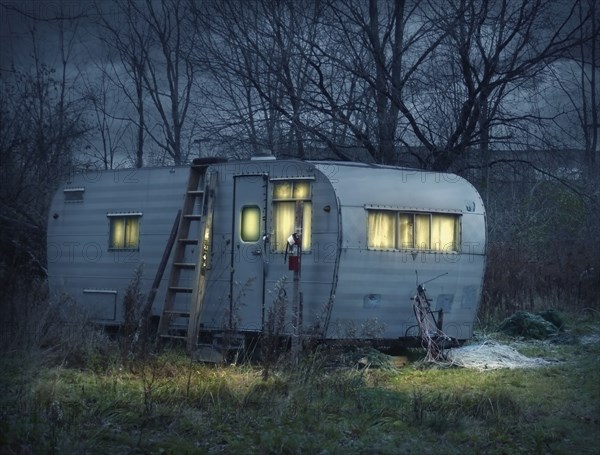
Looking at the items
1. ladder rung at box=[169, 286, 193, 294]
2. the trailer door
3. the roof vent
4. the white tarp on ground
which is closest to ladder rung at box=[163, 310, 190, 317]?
ladder rung at box=[169, 286, 193, 294]

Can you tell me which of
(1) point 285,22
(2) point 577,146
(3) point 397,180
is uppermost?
(1) point 285,22

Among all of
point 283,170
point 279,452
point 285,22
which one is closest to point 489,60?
point 285,22

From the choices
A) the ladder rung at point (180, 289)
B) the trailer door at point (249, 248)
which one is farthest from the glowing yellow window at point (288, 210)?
the ladder rung at point (180, 289)

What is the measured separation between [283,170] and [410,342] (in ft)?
10.3

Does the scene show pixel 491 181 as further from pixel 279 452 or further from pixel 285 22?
pixel 279 452

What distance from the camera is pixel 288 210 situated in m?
12.3

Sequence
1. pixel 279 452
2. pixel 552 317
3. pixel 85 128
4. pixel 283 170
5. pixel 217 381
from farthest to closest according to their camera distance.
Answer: pixel 85 128 → pixel 552 317 → pixel 283 170 → pixel 217 381 → pixel 279 452

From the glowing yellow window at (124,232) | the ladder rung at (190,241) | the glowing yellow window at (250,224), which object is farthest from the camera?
the glowing yellow window at (124,232)

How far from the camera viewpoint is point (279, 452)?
724 centimetres

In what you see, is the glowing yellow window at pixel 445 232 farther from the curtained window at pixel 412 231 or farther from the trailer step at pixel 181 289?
the trailer step at pixel 181 289

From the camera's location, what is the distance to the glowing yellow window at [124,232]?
13977 mm

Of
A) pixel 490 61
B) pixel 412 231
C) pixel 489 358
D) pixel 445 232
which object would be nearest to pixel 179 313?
pixel 412 231

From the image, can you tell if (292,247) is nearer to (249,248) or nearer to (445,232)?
(249,248)

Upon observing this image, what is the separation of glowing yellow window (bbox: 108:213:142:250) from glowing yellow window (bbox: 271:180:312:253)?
270 centimetres
